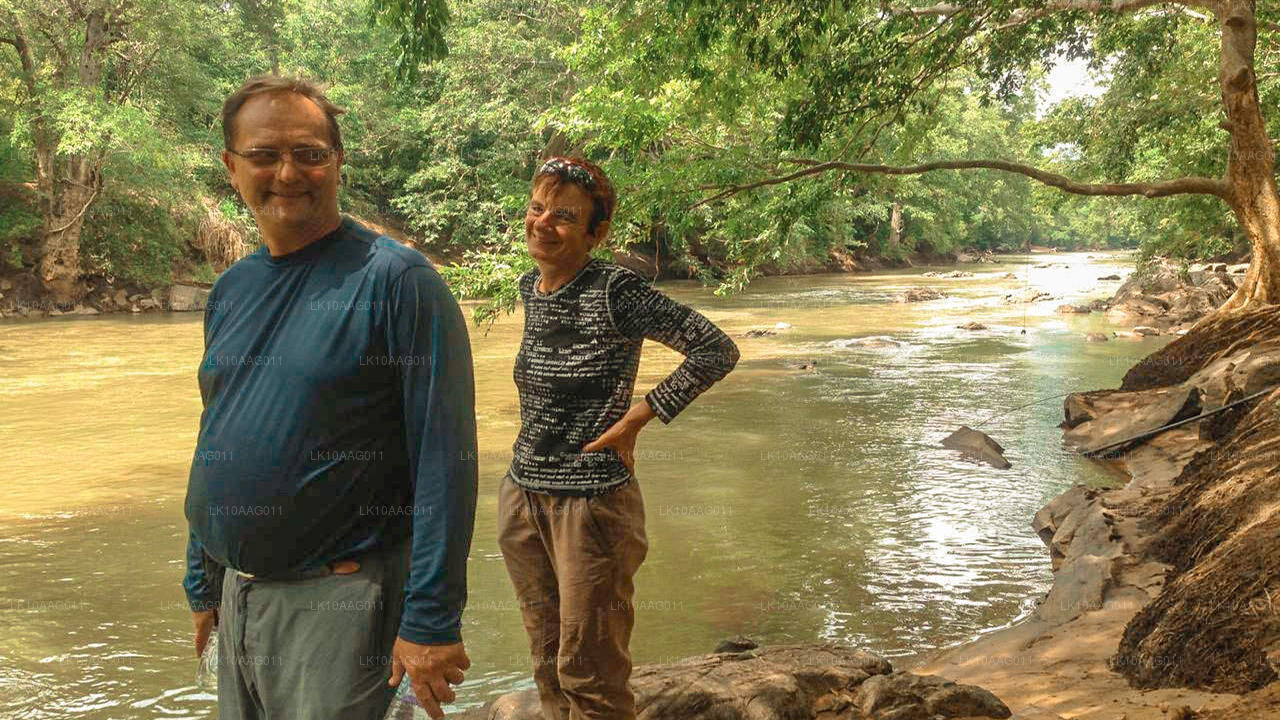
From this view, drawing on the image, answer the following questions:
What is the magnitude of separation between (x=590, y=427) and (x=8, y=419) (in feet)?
40.5

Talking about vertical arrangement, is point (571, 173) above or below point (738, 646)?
above

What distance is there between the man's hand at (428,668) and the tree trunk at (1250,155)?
12599 mm

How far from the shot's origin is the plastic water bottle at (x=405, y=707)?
208cm

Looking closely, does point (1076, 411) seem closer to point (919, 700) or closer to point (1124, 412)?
point (1124, 412)

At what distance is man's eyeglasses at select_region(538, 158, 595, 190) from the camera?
319 centimetres

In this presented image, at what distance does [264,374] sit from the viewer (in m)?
2.09

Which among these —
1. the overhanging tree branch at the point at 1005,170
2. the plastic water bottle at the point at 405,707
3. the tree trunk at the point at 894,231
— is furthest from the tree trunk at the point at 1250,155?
the tree trunk at the point at 894,231

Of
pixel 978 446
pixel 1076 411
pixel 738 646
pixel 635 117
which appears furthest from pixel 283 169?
pixel 1076 411

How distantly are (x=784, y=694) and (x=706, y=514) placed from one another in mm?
4713

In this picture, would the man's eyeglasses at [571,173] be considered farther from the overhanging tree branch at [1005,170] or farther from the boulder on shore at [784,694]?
the overhanging tree branch at [1005,170]

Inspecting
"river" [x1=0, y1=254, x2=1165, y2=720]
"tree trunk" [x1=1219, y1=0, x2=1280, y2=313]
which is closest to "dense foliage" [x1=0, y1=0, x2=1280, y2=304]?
"tree trunk" [x1=1219, y1=0, x2=1280, y2=313]

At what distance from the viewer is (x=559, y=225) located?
10.3ft

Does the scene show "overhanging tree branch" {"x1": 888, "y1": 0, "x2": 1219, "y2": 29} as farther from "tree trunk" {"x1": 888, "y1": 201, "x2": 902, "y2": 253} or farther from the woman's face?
"tree trunk" {"x1": 888, "y1": 201, "x2": 902, "y2": 253}

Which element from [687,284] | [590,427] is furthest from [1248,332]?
[687,284]
